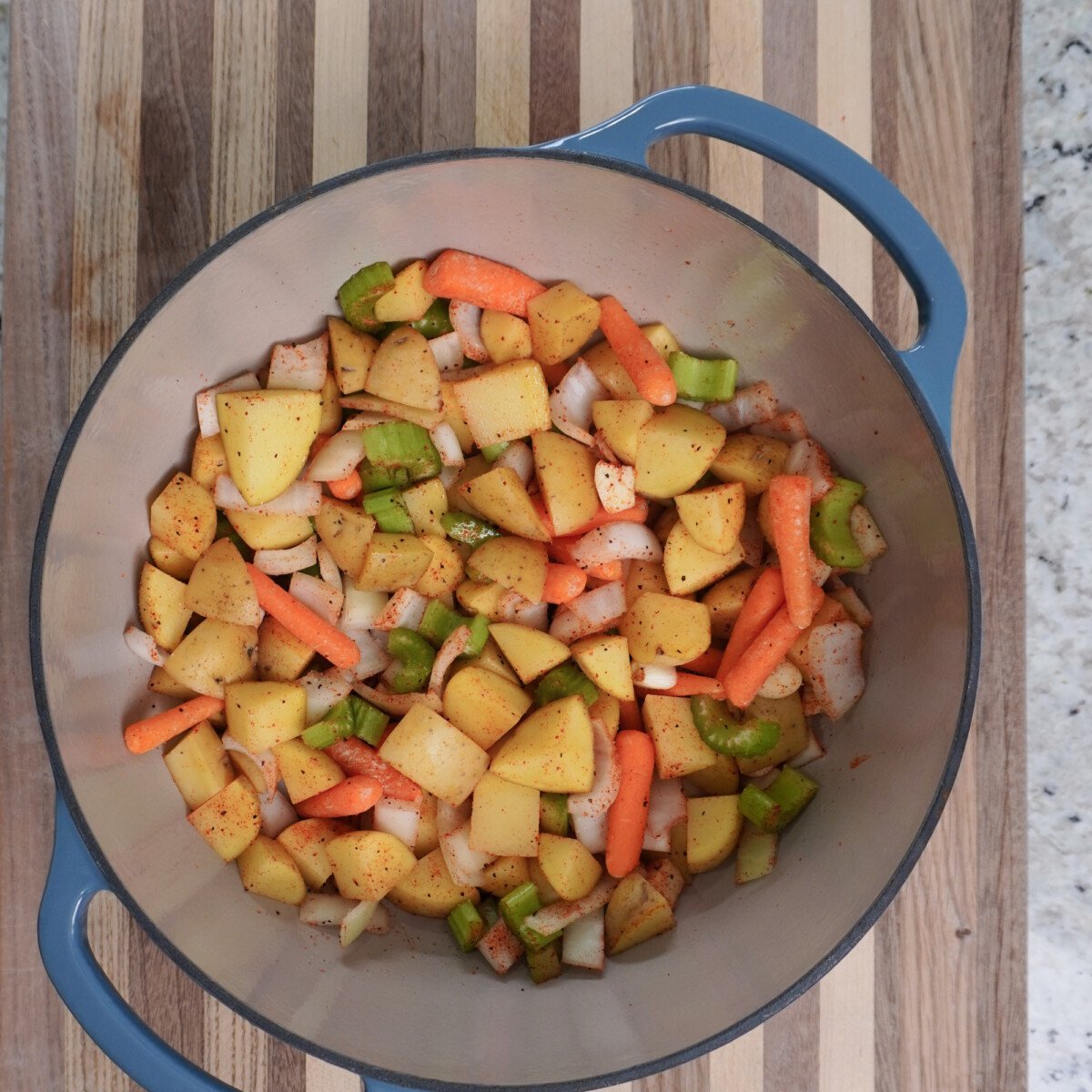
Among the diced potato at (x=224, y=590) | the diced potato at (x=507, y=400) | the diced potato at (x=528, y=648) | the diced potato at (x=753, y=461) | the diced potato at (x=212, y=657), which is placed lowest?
the diced potato at (x=212, y=657)

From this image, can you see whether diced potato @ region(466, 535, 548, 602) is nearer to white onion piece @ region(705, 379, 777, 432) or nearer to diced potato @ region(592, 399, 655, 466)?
diced potato @ region(592, 399, 655, 466)

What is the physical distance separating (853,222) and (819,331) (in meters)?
0.28

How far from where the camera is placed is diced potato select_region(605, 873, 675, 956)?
1.14 m

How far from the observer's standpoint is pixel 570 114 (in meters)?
1.23

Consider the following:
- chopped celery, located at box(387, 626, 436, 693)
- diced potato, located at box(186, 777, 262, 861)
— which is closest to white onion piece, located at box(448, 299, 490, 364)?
chopped celery, located at box(387, 626, 436, 693)

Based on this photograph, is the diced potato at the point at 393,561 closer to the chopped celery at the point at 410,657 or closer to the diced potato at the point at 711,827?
the chopped celery at the point at 410,657

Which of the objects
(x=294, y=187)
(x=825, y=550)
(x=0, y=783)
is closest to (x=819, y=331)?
(x=825, y=550)

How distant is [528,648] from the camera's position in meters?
1.16

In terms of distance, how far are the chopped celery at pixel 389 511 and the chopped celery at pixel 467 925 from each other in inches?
17.7

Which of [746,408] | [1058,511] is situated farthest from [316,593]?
[1058,511]

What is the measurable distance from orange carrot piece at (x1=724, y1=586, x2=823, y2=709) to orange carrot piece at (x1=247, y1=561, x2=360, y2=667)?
0.44 meters

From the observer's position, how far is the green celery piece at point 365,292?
1104mm

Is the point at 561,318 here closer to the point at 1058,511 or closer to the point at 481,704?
the point at 481,704

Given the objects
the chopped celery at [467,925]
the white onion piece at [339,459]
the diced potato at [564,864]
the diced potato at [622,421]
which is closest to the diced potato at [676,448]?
the diced potato at [622,421]
